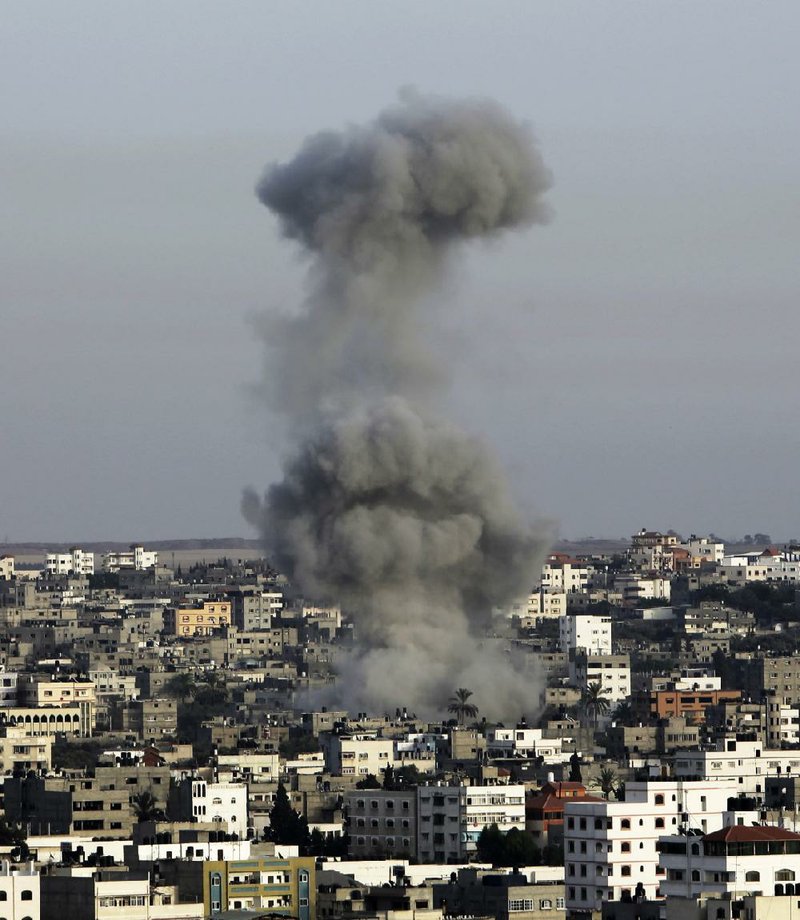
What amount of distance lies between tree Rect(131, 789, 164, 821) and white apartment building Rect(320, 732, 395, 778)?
13915 mm

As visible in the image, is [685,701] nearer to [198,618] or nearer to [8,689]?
[8,689]

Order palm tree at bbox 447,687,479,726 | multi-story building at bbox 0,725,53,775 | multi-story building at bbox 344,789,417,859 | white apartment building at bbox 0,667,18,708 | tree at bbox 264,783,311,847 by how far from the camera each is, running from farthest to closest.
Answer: white apartment building at bbox 0,667,18,708 → palm tree at bbox 447,687,479,726 → multi-story building at bbox 0,725,53,775 → multi-story building at bbox 344,789,417,859 → tree at bbox 264,783,311,847

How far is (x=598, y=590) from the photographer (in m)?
189

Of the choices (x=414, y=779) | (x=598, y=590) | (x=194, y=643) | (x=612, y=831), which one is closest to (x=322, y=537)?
(x=414, y=779)

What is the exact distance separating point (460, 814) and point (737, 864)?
80.8 feet

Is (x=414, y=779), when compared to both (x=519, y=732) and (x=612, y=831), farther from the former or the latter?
(x=612, y=831)

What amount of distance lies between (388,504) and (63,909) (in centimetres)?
5199

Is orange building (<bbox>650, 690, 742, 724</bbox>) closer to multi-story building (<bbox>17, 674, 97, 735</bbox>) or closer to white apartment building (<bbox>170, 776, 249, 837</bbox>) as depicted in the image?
multi-story building (<bbox>17, 674, 97, 735</bbox>)

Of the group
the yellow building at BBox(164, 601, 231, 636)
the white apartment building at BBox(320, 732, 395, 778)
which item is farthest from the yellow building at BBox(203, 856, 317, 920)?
the yellow building at BBox(164, 601, 231, 636)

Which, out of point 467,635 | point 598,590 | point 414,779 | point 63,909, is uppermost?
point 598,590

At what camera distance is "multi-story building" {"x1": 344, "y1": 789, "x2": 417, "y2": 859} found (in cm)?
6894

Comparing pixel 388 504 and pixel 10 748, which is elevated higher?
pixel 388 504

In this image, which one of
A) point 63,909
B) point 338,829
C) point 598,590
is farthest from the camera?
point 598,590

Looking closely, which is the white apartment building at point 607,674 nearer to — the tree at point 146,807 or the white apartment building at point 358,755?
the white apartment building at point 358,755
